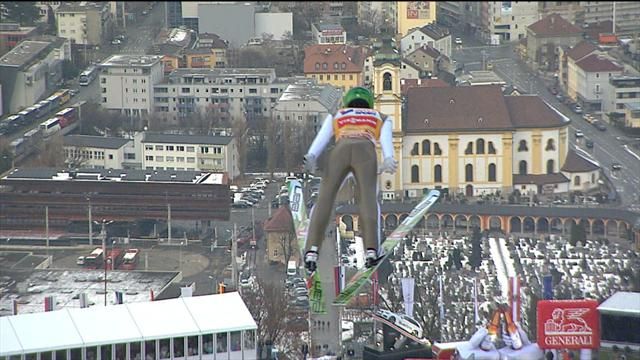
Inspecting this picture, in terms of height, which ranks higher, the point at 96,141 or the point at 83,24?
the point at 83,24

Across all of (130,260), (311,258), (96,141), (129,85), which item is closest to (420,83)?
(129,85)

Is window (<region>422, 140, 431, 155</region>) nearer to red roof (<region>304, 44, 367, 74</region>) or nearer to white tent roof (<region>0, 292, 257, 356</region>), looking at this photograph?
red roof (<region>304, 44, 367, 74</region>)

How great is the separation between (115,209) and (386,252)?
48.5 feet

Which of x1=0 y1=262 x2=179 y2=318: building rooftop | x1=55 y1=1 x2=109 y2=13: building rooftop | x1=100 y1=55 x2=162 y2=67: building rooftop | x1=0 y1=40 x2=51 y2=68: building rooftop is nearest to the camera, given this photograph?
x1=0 y1=262 x2=179 y2=318: building rooftop

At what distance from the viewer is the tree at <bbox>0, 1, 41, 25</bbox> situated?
130 ft

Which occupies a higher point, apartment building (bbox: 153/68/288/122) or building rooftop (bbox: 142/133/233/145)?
apartment building (bbox: 153/68/288/122)

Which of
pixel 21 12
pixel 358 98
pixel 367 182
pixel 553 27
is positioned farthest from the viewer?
pixel 21 12

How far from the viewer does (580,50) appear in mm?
36312

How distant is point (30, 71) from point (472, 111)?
24.5 feet

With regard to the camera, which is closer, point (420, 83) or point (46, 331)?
point (46, 331)

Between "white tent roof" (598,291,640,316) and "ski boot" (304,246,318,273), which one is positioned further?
"white tent roof" (598,291,640,316)

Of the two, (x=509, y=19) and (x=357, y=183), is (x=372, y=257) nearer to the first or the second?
(x=357, y=183)

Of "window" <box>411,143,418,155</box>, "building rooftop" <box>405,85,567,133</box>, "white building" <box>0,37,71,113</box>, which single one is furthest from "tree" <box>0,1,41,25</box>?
"window" <box>411,143,418,155</box>

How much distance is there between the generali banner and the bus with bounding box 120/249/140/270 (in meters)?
8.84
